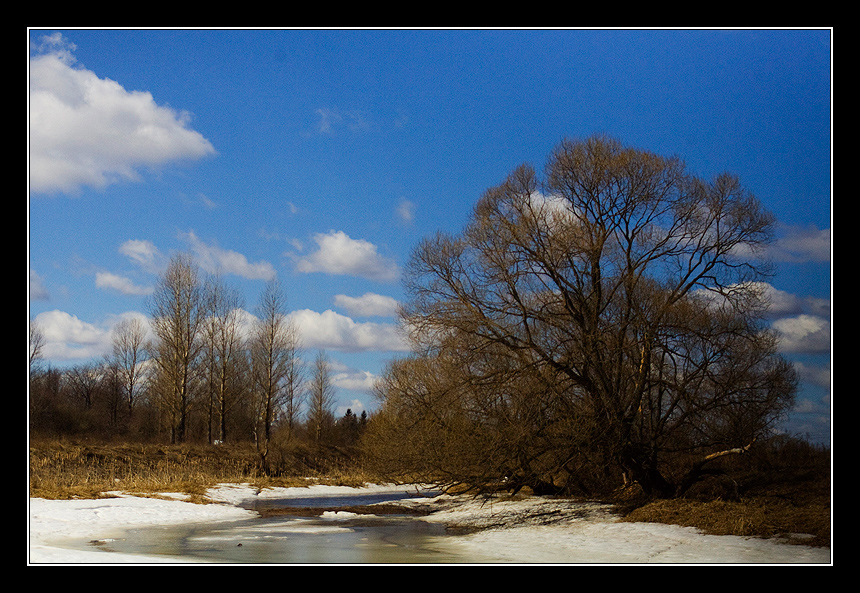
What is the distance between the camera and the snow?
34.4ft

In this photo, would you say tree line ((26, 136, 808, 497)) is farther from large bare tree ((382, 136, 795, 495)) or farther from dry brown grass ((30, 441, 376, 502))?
dry brown grass ((30, 441, 376, 502))

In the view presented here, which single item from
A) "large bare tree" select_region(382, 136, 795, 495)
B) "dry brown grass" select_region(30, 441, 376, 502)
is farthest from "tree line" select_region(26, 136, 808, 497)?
"dry brown grass" select_region(30, 441, 376, 502)

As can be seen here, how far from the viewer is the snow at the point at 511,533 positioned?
34.4 feet

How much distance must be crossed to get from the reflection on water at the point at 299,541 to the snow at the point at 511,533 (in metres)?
0.58

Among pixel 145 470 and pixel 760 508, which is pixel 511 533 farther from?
pixel 145 470

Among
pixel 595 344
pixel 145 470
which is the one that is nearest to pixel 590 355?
pixel 595 344

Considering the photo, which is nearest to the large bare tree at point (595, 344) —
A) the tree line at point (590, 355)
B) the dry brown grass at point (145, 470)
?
the tree line at point (590, 355)

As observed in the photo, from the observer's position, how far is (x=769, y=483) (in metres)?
18.5

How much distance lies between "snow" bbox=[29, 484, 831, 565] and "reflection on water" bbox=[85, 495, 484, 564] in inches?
22.8

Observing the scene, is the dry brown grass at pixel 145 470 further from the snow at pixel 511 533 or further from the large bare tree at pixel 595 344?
the large bare tree at pixel 595 344

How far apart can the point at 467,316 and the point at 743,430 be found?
25.3 feet

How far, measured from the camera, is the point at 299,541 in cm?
1284

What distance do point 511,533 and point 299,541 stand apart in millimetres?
4548

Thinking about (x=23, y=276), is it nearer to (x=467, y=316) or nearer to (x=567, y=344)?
(x=467, y=316)
